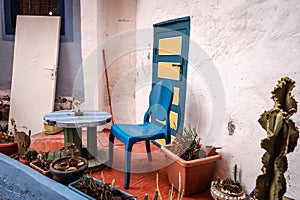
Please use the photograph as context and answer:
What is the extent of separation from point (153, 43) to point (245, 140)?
209 cm

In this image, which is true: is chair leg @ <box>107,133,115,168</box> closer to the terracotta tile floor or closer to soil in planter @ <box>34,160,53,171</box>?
the terracotta tile floor

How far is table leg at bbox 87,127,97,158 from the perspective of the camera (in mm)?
2816

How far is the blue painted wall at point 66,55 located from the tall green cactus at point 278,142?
3611 millimetres

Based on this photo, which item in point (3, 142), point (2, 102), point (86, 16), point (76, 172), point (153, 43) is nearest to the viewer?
point (76, 172)

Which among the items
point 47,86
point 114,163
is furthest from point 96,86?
point 114,163

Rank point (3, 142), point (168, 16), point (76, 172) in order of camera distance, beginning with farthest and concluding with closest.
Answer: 1. point (168, 16)
2. point (3, 142)
3. point (76, 172)

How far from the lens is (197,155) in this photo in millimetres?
2305

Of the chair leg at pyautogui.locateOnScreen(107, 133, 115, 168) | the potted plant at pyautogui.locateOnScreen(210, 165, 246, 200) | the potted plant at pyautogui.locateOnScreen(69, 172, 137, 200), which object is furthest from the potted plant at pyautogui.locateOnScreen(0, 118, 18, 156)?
the potted plant at pyautogui.locateOnScreen(210, 165, 246, 200)

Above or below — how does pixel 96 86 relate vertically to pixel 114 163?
above

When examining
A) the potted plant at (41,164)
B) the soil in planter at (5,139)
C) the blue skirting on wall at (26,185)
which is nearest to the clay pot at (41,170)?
the potted plant at (41,164)

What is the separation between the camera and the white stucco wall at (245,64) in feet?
5.82

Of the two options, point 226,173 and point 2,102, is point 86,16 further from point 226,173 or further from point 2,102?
point 226,173

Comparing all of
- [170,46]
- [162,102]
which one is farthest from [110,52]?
[162,102]

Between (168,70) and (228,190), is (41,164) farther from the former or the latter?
(168,70)
